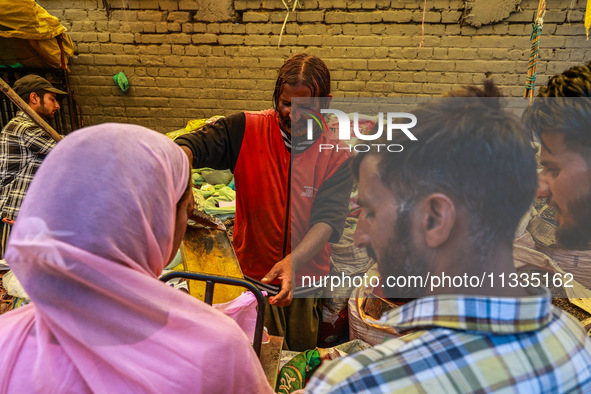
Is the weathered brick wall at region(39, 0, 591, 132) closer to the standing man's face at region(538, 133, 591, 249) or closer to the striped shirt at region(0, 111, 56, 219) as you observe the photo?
the striped shirt at region(0, 111, 56, 219)

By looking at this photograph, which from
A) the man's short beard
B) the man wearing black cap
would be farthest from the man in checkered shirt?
the man wearing black cap

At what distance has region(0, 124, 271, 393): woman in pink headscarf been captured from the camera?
0.71 m

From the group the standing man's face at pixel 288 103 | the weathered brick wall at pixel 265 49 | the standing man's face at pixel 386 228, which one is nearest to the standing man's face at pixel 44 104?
the weathered brick wall at pixel 265 49

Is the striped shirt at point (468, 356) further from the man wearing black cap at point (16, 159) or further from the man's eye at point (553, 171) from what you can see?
the man wearing black cap at point (16, 159)

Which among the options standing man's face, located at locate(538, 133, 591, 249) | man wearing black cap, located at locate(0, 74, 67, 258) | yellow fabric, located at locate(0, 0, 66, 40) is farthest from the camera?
yellow fabric, located at locate(0, 0, 66, 40)

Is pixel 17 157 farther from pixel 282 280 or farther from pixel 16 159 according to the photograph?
pixel 282 280

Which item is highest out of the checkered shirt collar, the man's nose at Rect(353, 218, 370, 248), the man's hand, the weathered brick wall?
the weathered brick wall

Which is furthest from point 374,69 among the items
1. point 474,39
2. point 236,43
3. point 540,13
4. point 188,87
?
point 540,13

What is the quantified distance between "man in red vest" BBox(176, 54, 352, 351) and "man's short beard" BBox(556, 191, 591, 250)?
35.3 inches

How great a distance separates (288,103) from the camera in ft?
6.16

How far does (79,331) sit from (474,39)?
15.3 ft

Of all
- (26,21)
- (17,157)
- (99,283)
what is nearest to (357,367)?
(99,283)

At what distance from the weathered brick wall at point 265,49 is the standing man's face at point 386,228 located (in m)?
4.05

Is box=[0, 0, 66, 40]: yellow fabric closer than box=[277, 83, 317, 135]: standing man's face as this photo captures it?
No
